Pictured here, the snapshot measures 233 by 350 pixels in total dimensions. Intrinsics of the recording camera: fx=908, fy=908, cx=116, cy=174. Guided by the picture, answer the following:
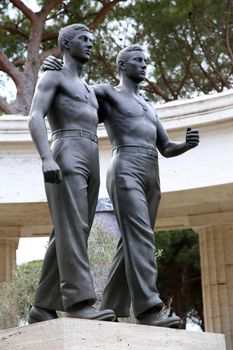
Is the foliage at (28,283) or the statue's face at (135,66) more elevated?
the statue's face at (135,66)

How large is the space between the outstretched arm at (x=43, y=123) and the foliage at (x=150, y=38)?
11.9 m

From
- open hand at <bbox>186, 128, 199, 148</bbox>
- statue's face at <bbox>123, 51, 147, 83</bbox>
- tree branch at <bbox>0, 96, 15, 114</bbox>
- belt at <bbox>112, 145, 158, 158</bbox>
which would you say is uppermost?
tree branch at <bbox>0, 96, 15, 114</bbox>

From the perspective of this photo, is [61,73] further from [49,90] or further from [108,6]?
[108,6]

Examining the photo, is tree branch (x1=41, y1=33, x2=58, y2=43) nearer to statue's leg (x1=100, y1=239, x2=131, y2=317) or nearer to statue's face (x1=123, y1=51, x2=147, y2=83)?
statue's face (x1=123, y1=51, x2=147, y2=83)

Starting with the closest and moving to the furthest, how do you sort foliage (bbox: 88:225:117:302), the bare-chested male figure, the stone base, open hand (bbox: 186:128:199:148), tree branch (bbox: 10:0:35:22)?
the stone base < the bare-chested male figure < open hand (bbox: 186:128:199:148) < foliage (bbox: 88:225:117:302) < tree branch (bbox: 10:0:35:22)

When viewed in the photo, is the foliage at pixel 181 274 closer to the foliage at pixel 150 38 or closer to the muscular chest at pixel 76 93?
the foliage at pixel 150 38

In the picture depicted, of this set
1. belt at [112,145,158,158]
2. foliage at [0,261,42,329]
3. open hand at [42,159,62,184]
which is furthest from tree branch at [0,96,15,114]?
open hand at [42,159,62,184]

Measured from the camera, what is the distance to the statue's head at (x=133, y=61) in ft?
22.7

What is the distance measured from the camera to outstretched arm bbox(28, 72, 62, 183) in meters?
6.00

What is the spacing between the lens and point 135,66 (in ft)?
22.7

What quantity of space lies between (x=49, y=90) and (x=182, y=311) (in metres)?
17.3

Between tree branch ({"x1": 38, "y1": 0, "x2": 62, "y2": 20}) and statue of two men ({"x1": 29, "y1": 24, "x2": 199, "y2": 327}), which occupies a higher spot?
tree branch ({"x1": 38, "y1": 0, "x2": 62, "y2": 20})

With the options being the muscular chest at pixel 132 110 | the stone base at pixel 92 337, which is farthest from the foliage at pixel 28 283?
the stone base at pixel 92 337

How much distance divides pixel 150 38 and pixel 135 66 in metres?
13.4
